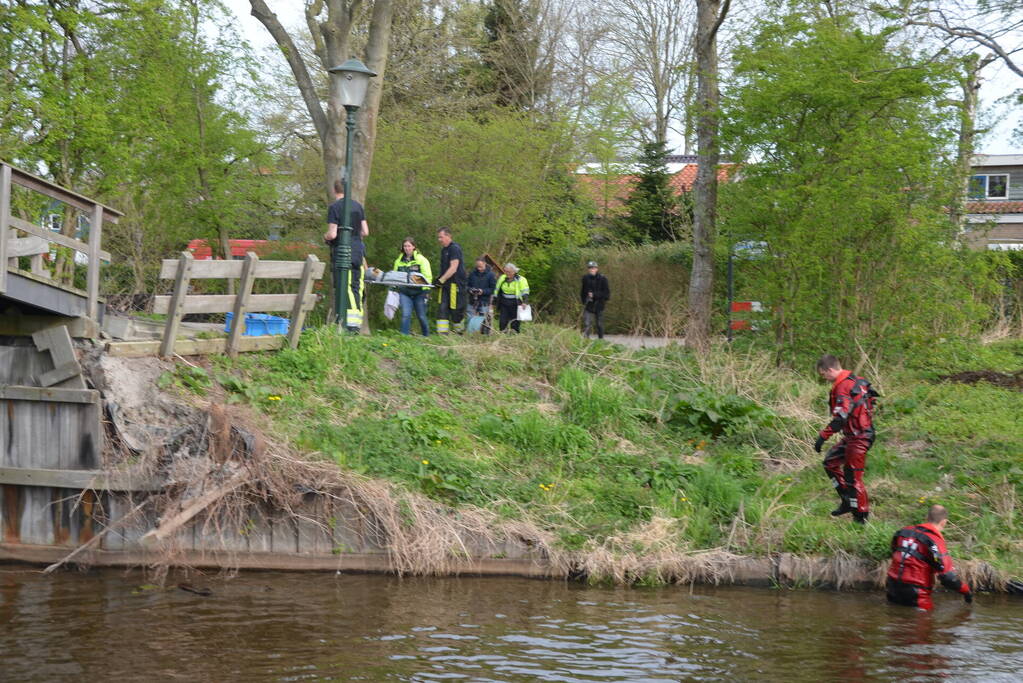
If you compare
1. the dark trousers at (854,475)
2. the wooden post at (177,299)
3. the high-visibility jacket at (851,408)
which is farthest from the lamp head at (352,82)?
the dark trousers at (854,475)

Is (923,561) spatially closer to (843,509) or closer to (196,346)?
(843,509)

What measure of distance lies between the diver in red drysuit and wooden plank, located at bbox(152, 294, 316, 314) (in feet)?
19.6

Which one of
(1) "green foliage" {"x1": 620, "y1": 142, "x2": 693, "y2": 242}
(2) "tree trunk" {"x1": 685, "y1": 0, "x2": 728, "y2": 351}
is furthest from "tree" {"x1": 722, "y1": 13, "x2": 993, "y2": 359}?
(1) "green foliage" {"x1": 620, "y1": 142, "x2": 693, "y2": 242}

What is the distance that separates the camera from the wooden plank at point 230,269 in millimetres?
11172

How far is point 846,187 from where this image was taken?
15.1 meters

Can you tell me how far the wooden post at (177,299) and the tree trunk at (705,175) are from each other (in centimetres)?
835

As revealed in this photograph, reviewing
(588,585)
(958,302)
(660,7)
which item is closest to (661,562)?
(588,585)

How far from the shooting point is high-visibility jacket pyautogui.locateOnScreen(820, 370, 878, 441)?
34.8ft

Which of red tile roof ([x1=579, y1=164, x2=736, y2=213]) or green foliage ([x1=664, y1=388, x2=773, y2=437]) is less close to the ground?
red tile roof ([x1=579, y1=164, x2=736, y2=213])

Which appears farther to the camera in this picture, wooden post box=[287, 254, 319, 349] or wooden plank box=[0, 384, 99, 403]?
wooden post box=[287, 254, 319, 349]

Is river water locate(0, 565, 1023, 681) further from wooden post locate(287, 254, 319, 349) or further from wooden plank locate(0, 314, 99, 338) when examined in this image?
A: wooden post locate(287, 254, 319, 349)

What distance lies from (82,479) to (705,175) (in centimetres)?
1140

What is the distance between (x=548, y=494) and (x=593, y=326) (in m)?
13.8

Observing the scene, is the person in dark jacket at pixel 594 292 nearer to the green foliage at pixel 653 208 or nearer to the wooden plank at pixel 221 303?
the wooden plank at pixel 221 303
